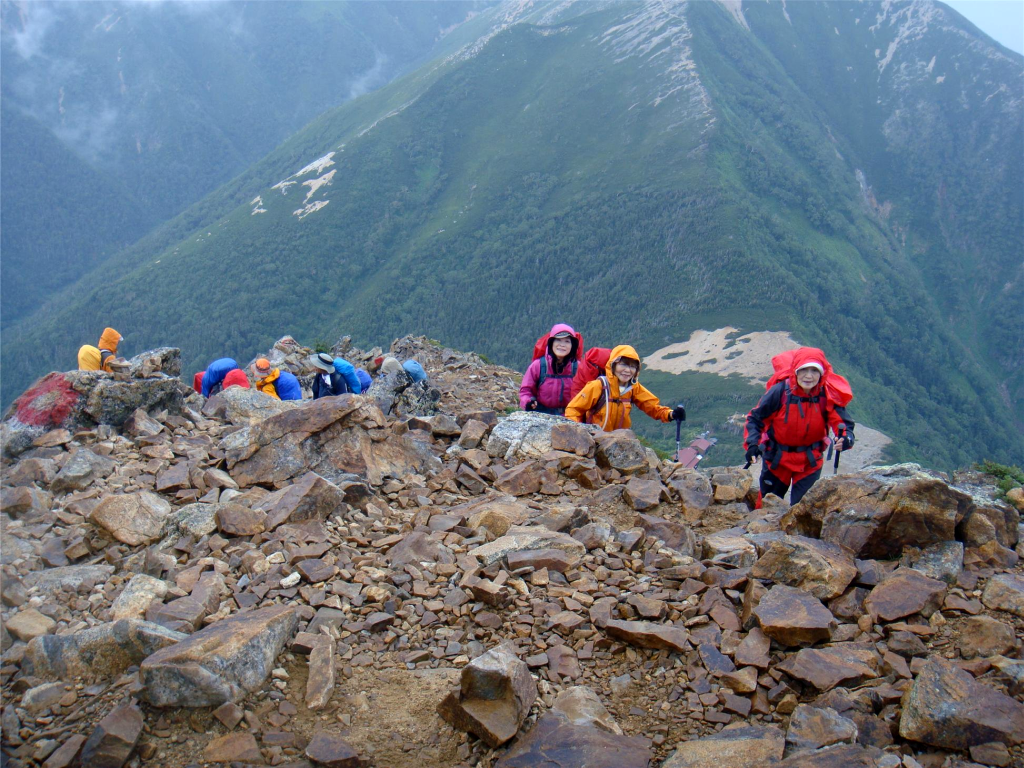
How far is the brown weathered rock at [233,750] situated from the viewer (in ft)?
11.7

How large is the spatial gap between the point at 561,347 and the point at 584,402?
33.9 inches

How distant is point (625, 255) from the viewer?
470 feet

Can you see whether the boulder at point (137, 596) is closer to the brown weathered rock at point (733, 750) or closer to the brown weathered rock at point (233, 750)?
the brown weathered rock at point (233, 750)

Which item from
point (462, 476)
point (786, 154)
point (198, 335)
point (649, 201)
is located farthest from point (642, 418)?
point (786, 154)

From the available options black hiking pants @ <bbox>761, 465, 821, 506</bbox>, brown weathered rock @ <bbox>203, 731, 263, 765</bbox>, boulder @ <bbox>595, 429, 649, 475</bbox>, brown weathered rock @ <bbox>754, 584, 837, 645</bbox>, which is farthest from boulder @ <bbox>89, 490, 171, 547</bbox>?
black hiking pants @ <bbox>761, 465, 821, 506</bbox>

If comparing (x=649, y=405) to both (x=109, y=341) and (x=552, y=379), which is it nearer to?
(x=552, y=379)

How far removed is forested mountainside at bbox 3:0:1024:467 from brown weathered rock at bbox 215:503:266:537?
8642cm

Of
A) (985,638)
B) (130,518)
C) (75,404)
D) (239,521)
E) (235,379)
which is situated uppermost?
(75,404)

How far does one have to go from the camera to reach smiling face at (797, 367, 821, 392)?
7.55 metres

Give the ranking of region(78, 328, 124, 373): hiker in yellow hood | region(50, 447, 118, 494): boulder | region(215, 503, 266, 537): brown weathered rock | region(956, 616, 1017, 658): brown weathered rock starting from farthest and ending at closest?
region(78, 328, 124, 373): hiker in yellow hood
region(50, 447, 118, 494): boulder
region(215, 503, 266, 537): brown weathered rock
region(956, 616, 1017, 658): brown weathered rock

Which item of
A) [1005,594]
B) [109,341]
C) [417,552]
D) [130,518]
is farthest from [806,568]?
[109,341]

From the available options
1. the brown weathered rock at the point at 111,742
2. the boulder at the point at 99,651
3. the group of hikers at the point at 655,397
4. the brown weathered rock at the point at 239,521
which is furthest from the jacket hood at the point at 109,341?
the brown weathered rock at the point at 111,742

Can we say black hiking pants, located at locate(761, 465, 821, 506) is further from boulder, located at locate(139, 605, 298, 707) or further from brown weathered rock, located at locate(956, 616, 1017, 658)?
boulder, located at locate(139, 605, 298, 707)

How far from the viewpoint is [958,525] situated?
5.49 m
